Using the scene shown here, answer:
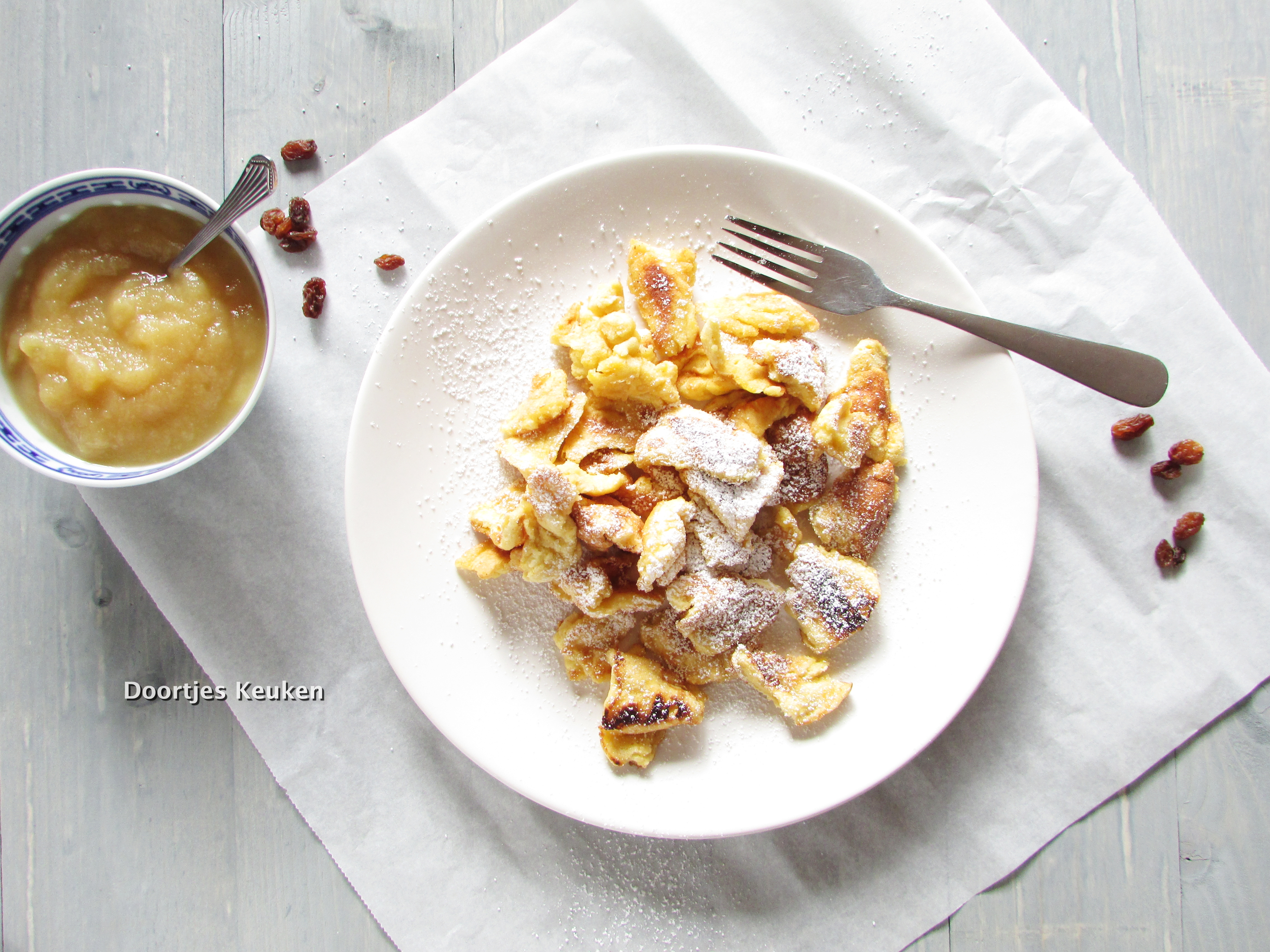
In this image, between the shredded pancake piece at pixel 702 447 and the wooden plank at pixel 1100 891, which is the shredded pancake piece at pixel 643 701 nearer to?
the shredded pancake piece at pixel 702 447

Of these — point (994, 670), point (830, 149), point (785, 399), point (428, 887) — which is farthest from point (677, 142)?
point (428, 887)

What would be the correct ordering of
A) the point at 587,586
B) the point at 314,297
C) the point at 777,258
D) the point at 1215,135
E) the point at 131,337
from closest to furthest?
the point at 131,337, the point at 587,586, the point at 777,258, the point at 314,297, the point at 1215,135

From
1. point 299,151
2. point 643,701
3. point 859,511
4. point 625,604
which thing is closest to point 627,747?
point 643,701

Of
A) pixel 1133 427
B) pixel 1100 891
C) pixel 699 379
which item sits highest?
pixel 1133 427

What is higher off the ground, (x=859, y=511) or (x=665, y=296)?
(x=665, y=296)

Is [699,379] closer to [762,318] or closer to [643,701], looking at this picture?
[762,318]

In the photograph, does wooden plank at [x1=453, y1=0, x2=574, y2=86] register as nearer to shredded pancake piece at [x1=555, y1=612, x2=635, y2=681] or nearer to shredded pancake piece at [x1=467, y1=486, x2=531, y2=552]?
shredded pancake piece at [x1=467, y1=486, x2=531, y2=552]

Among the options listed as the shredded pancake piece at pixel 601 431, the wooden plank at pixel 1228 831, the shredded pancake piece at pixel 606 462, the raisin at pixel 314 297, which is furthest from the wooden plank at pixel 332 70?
the wooden plank at pixel 1228 831
